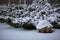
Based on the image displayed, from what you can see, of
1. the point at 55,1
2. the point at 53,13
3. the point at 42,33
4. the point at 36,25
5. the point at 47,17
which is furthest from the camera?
the point at 55,1

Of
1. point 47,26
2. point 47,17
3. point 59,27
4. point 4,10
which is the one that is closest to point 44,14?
point 47,17

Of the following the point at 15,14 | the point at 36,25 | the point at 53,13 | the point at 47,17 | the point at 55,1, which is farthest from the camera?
the point at 55,1

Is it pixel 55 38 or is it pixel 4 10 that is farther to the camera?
pixel 4 10

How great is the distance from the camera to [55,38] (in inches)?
214

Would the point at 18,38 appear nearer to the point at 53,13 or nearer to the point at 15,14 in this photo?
the point at 53,13

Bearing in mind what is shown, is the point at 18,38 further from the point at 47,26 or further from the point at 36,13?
the point at 36,13

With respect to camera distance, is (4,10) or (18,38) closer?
(18,38)

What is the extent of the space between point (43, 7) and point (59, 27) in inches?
70.9

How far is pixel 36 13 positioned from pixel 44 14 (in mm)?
512

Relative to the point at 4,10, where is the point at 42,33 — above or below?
below

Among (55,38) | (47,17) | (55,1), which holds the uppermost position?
(55,1)

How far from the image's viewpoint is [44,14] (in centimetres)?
793

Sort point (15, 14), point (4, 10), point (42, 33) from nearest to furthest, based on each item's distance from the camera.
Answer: point (42, 33) → point (15, 14) → point (4, 10)

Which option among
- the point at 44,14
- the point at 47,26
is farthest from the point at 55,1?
the point at 47,26
